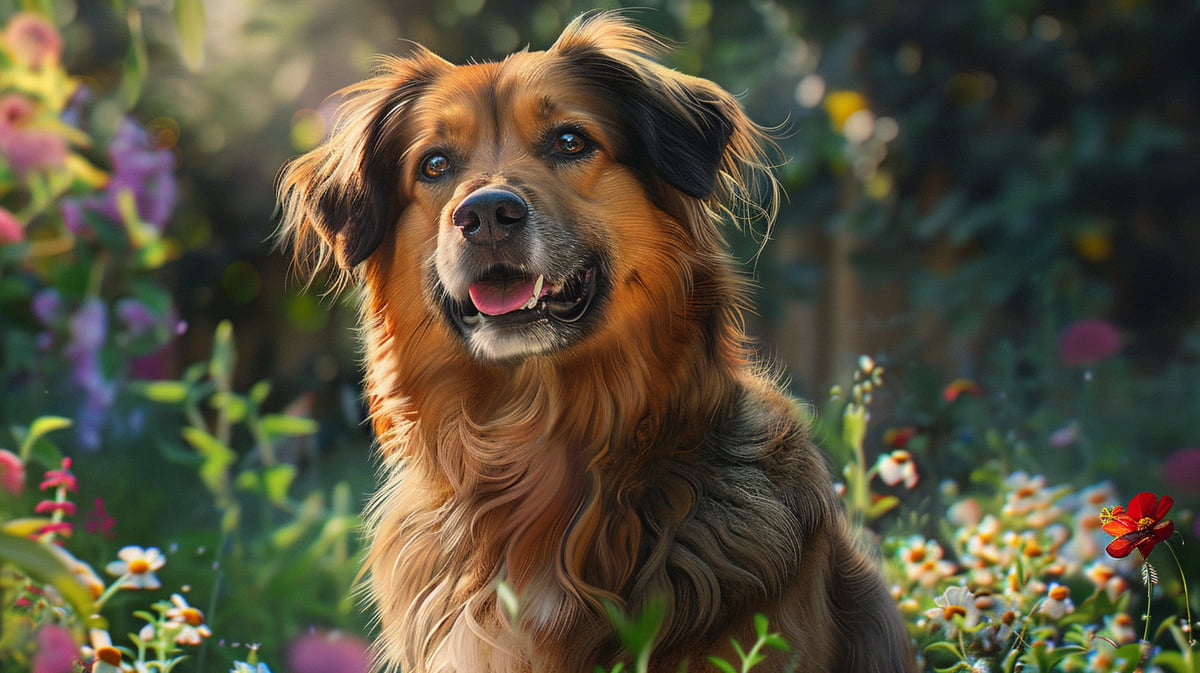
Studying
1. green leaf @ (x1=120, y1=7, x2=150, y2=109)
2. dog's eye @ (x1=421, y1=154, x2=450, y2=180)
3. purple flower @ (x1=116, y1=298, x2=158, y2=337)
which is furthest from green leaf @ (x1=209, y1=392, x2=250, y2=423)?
green leaf @ (x1=120, y1=7, x2=150, y2=109)

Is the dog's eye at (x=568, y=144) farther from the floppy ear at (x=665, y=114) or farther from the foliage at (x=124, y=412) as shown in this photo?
the foliage at (x=124, y=412)

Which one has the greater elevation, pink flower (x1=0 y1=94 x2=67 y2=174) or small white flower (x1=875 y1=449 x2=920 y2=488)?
pink flower (x1=0 y1=94 x2=67 y2=174)

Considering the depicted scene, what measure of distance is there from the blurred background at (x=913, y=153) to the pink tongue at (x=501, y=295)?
2578mm

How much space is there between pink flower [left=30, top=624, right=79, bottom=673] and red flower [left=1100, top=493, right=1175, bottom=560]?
190cm

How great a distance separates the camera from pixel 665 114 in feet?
8.36

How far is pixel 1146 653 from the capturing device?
2.20m

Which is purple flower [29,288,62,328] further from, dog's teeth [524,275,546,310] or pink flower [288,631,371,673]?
dog's teeth [524,275,546,310]

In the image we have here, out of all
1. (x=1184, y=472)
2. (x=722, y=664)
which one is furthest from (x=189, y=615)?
(x=1184, y=472)

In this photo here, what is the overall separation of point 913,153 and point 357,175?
12.3 feet

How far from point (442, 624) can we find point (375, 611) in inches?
14.5

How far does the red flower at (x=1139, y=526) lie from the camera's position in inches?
77.7

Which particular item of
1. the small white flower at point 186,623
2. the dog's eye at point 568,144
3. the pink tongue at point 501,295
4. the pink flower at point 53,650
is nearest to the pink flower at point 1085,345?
the dog's eye at point 568,144

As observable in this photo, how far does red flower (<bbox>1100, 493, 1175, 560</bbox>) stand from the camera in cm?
197

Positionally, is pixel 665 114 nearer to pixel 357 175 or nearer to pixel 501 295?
pixel 501 295
